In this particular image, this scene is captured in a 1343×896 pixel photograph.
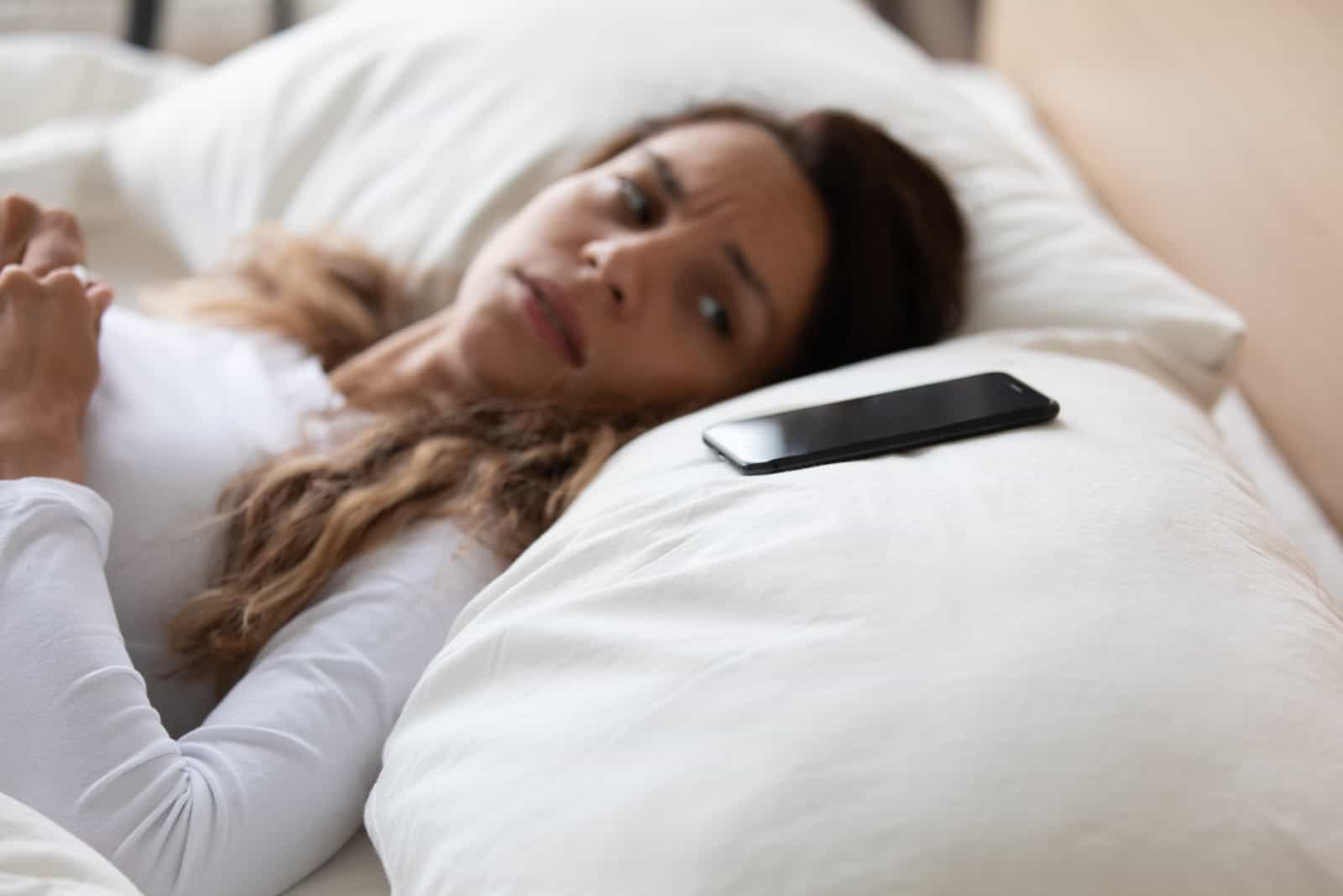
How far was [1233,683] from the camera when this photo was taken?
55cm

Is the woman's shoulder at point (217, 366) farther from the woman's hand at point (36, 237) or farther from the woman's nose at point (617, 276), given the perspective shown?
the woman's nose at point (617, 276)

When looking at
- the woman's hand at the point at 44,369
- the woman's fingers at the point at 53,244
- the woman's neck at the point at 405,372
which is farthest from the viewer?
the woman's neck at the point at 405,372

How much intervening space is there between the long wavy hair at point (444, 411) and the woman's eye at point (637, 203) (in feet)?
0.43

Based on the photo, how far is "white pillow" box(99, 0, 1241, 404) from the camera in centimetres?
125

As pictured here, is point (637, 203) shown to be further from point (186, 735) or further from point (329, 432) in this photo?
point (186, 735)

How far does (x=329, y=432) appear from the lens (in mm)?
985

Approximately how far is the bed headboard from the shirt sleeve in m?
0.74

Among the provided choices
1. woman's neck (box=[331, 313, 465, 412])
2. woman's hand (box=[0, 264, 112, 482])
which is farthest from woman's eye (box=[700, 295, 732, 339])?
woman's hand (box=[0, 264, 112, 482])

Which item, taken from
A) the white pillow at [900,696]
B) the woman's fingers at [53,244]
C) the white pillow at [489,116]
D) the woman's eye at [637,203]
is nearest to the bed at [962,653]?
the white pillow at [900,696]

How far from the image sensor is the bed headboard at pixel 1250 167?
1002 mm

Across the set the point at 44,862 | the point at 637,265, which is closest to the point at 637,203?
the point at 637,265

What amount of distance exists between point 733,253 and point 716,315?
0.06 m

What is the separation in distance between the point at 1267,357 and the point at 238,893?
3.09ft

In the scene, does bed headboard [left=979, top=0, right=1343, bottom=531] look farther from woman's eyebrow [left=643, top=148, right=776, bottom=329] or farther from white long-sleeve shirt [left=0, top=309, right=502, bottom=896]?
white long-sleeve shirt [left=0, top=309, right=502, bottom=896]
